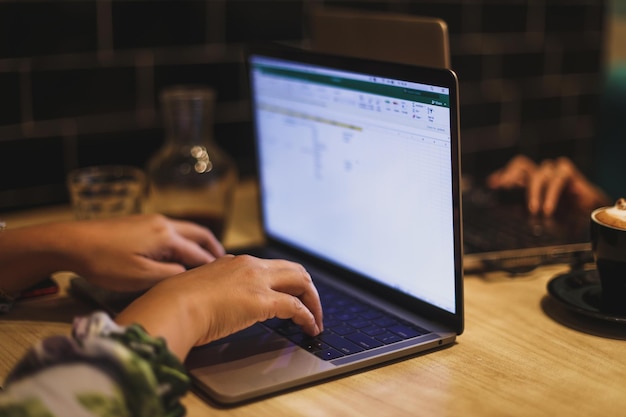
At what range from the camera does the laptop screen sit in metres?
1.02

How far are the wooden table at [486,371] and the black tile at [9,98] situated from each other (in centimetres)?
61

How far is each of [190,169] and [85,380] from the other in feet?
2.53

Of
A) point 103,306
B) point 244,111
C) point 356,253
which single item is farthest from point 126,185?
point 244,111

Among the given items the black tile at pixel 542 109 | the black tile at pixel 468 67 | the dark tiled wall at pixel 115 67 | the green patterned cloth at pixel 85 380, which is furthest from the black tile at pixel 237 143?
the green patterned cloth at pixel 85 380

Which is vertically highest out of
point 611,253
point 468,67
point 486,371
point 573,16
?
point 573,16

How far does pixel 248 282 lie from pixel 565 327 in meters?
0.42

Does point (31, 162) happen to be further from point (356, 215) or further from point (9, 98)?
point (356, 215)

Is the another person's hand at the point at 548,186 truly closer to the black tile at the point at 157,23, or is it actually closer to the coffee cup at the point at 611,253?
the coffee cup at the point at 611,253

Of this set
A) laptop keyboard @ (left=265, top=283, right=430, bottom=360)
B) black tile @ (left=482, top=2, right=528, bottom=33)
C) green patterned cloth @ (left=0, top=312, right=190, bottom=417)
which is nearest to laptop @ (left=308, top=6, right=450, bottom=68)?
laptop keyboard @ (left=265, top=283, right=430, bottom=360)

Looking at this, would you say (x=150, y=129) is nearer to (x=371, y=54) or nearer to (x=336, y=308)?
(x=371, y=54)

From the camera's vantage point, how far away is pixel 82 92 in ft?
5.83

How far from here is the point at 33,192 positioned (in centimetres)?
177

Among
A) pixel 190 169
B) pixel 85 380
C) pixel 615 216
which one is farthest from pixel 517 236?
pixel 85 380

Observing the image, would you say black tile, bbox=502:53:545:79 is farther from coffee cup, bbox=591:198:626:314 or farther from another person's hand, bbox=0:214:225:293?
another person's hand, bbox=0:214:225:293
